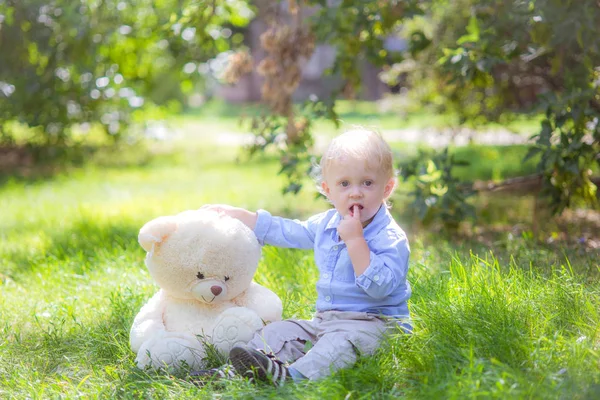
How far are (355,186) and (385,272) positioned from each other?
368 mm

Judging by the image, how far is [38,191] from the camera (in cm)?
694

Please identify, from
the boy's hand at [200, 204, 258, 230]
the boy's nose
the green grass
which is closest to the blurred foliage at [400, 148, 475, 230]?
the green grass

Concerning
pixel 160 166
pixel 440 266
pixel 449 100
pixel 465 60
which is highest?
pixel 465 60

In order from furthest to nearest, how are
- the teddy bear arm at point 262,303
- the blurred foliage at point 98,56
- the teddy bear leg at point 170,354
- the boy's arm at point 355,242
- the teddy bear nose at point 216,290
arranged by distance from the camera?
1. the blurred foliage at point 98,56
2. the teddy bear arm at point 262,303
3. the teddy bear nose at point 216,290
4. the teddy bear leg at point 170,354
5. the boy's arm at point 355,242

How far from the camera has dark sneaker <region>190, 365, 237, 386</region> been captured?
252cm

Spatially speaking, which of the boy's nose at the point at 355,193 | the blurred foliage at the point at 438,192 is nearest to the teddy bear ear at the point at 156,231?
the boy's nose at the point at 355,193

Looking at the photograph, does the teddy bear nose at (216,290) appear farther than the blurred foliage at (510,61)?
No

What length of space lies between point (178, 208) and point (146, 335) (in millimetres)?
2920

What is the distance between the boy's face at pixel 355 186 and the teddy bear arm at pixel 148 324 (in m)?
0.85

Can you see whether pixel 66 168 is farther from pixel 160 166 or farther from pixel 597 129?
pixel 597 129

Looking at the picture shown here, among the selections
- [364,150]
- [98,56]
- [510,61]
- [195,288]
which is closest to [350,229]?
[364,150]

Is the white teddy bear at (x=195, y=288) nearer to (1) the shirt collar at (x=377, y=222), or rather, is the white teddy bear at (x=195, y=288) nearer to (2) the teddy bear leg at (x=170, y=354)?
(2) the teddy bear leg at (x=170, y=354)

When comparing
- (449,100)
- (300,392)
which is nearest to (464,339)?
(300,392)

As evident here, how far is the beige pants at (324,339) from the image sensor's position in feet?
8.28
